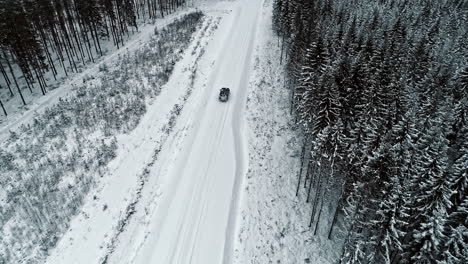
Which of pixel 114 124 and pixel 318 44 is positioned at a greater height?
pixel 318 44

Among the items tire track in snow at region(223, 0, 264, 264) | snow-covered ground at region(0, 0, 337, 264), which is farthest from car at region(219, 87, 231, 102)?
tire track in snow at region(223, 0, 264, 264)

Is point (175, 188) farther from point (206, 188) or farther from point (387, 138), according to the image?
point (387, 138)

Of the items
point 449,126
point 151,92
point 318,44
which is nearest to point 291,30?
point 318,44

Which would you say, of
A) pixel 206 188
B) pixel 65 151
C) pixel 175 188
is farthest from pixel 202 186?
pixel 65 151

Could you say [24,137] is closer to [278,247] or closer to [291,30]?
[278,247]

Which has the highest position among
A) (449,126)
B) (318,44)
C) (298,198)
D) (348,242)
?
(318,44)
